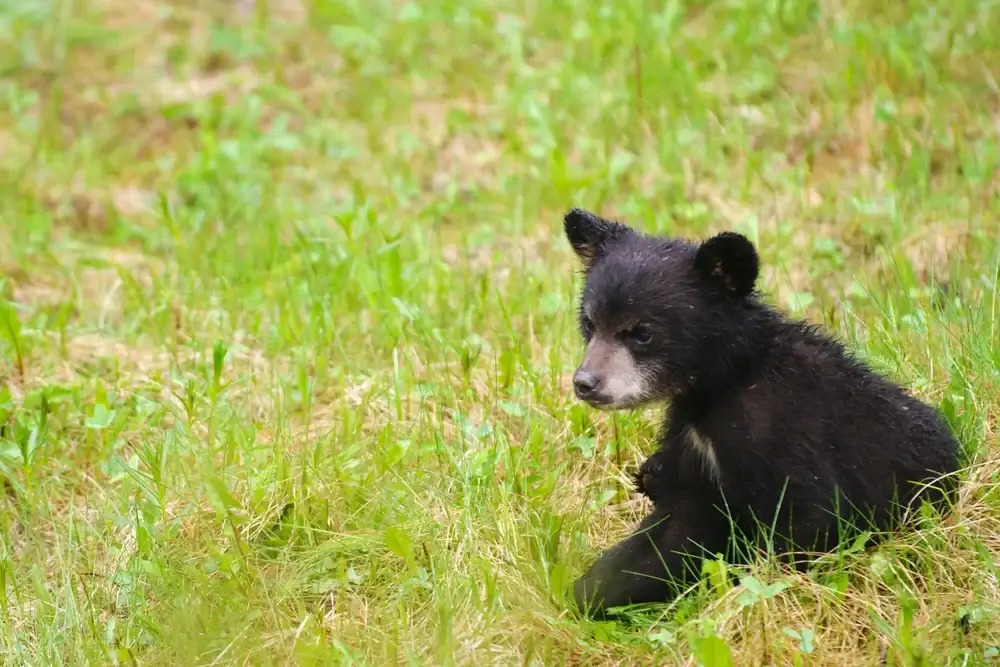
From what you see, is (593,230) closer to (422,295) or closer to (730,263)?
(730,263)

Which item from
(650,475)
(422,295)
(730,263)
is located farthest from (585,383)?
(422,295)

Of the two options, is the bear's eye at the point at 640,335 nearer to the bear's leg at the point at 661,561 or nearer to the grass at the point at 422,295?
the bear's leg at the point at 661,561

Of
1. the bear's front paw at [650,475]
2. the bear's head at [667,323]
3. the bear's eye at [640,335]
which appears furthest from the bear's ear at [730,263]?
the bear's front paw at [650,475]

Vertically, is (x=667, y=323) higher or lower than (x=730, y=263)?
lower

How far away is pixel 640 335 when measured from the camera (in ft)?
13.2

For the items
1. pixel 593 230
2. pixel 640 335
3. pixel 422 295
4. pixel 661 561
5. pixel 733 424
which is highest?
pixel 593 230

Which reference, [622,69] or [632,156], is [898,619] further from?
[622,69]

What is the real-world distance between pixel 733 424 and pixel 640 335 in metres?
0.43

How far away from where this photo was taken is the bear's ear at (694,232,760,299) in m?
3.86

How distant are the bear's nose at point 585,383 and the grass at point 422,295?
1.44ft

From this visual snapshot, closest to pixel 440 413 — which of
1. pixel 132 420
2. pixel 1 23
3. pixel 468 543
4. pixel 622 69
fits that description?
pixel 468 543

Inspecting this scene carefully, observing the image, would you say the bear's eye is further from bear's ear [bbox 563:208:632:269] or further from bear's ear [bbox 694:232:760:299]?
bear's ear [bbox 563:208:632:269]

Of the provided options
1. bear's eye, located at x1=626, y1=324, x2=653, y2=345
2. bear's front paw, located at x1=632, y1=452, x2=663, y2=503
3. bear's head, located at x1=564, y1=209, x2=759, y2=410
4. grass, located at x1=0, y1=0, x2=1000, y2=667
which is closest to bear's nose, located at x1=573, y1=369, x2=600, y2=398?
bear's head, located at x1=564, y1=209, x2=759, y2=410

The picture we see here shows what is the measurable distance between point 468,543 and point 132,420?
5.51ft
